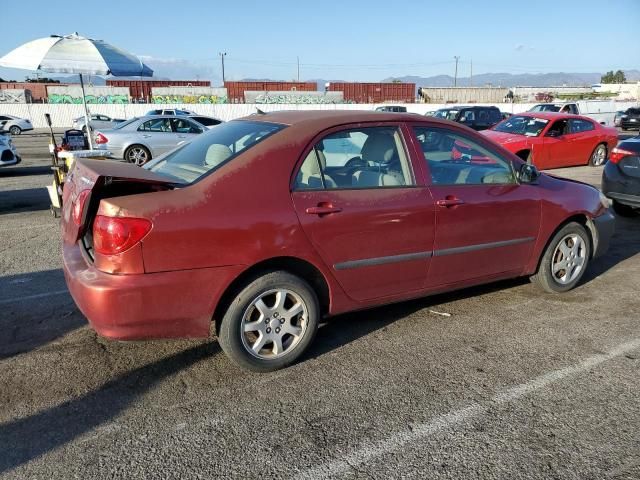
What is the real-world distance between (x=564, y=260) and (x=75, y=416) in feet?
13.5

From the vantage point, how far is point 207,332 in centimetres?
321

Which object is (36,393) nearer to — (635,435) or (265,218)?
(265,218)

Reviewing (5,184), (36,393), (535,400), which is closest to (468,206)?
(535,400)

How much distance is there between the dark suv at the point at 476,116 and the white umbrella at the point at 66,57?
12.5m

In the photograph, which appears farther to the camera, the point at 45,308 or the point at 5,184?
the point at 5,184

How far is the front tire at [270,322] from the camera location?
10.5ft

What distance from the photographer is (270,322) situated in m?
3.33

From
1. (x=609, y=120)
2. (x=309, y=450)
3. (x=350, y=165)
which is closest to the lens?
(x=309, y=450)

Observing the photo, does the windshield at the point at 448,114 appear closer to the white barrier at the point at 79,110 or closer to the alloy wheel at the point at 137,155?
the alloy wheel at the point at 137,155

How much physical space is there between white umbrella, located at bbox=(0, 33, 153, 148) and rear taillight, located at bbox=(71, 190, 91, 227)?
8.42m

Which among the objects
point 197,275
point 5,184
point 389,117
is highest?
point 389,117

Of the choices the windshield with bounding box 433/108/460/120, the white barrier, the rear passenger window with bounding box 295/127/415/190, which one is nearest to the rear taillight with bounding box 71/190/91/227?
the rear passenger window with bounding box 295/127/415/190

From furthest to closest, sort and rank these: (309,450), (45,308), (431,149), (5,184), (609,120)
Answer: (609,120)
(5,184)
(45,308)
(431,149)
(309,450)

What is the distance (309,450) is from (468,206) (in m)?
2.19
